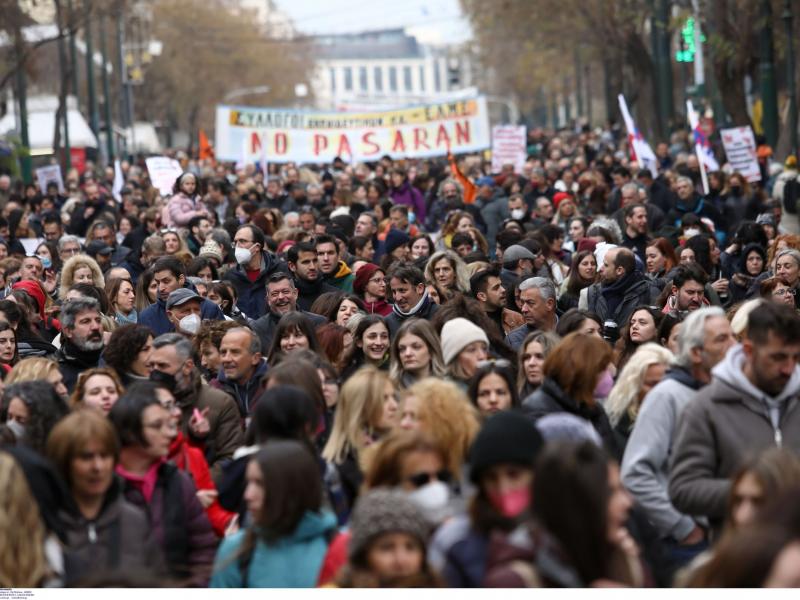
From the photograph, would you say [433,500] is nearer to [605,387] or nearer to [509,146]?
[605,387]

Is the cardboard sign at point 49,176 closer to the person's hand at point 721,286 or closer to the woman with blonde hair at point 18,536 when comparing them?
the person's hand at point 721,286

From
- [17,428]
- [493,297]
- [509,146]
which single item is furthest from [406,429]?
[509,146]

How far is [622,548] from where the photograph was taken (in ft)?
17.4

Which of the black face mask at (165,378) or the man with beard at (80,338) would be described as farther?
the man with beard at (80,338)

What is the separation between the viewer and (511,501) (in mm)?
5496

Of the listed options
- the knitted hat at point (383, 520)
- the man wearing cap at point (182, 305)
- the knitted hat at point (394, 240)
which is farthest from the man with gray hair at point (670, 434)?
the knitted hat at point (394, 240)

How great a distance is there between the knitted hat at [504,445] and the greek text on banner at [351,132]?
26.0 meters

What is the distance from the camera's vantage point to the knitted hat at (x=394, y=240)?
16.1 m

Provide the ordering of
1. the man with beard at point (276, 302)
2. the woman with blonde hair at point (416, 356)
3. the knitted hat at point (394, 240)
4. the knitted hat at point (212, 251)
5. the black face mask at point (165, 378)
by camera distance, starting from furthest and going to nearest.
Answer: the knitted hat at point (394, 240), the knitted hat at point (212, 251), the man with beard at point (276, 302), the woman with blonde hair at point (416, 356), the black face mask at point (165, 378)

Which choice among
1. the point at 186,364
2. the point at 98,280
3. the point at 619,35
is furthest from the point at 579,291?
the point at 619,35

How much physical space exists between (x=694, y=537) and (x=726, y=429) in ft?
1.85

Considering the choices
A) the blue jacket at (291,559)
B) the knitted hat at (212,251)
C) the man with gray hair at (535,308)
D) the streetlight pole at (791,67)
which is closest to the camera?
the blue jacket at (291,559)

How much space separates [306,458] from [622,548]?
1.14 meters

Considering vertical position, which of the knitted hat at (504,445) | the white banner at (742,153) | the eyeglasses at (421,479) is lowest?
the eyeglasses at (421,479)
